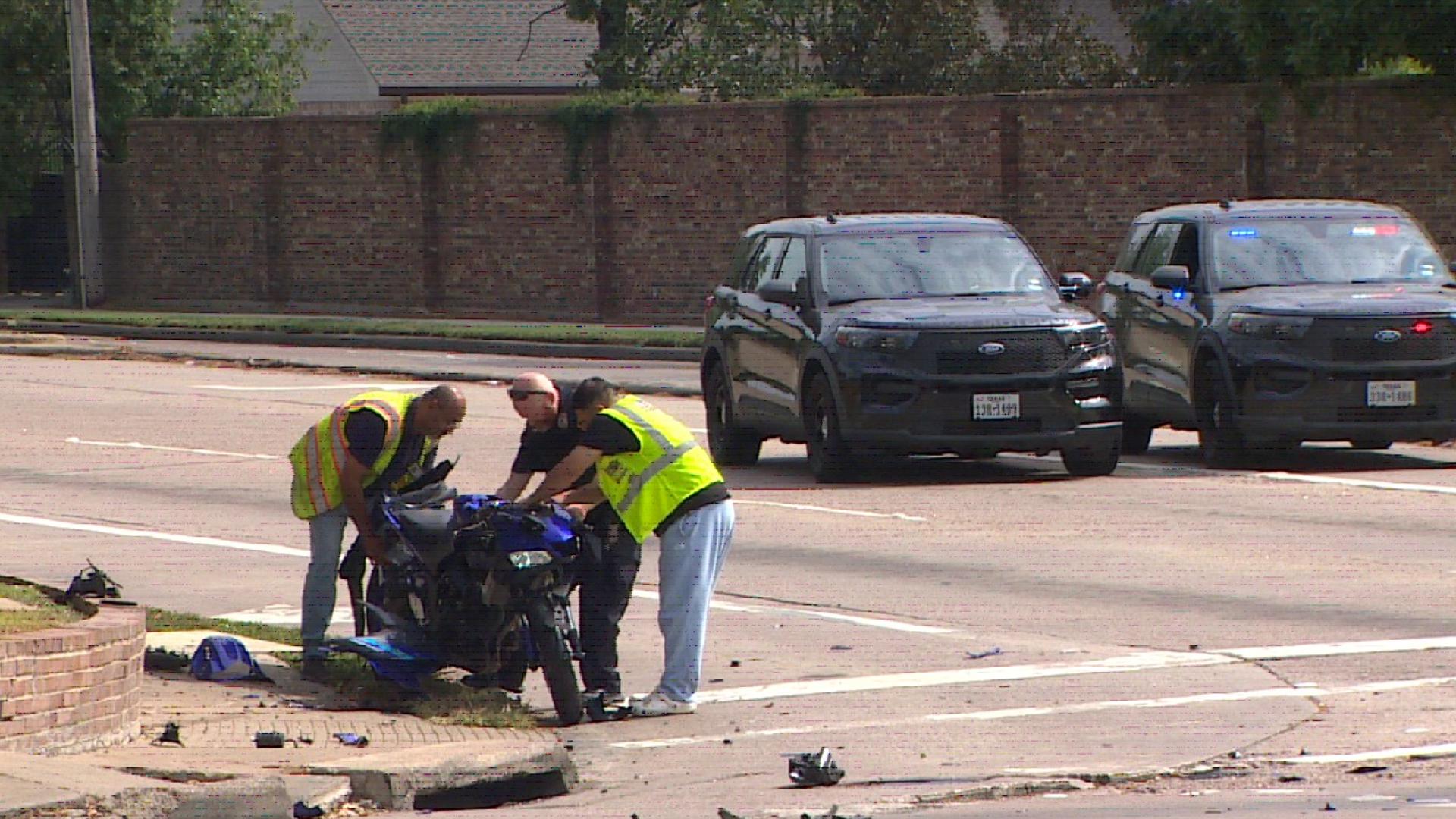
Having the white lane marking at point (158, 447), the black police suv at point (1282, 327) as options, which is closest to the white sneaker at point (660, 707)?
the black police suv at point (1282, 327)

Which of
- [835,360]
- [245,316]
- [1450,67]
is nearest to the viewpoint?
[835,360]

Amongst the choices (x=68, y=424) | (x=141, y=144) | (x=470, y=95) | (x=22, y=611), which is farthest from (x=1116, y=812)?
(x=470, y=95)

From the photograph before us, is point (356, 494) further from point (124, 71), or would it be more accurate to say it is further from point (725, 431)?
point (124, 71)

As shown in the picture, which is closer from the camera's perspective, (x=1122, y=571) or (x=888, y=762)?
(x=888, y=762)

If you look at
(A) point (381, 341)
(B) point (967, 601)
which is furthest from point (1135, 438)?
(A) point (381, 341)

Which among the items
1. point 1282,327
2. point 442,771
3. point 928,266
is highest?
Result: point 928,266

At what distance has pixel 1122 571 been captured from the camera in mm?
13914

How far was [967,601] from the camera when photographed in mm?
13078

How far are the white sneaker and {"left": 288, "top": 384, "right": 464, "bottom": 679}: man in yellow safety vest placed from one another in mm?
1418

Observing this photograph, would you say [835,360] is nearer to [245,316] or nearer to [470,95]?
[245,316]

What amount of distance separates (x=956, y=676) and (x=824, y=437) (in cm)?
717

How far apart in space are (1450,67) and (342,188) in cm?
1991

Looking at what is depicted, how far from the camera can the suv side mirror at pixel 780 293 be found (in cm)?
1847

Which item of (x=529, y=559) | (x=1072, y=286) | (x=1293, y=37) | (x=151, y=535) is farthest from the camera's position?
(x=1293, y=37)
